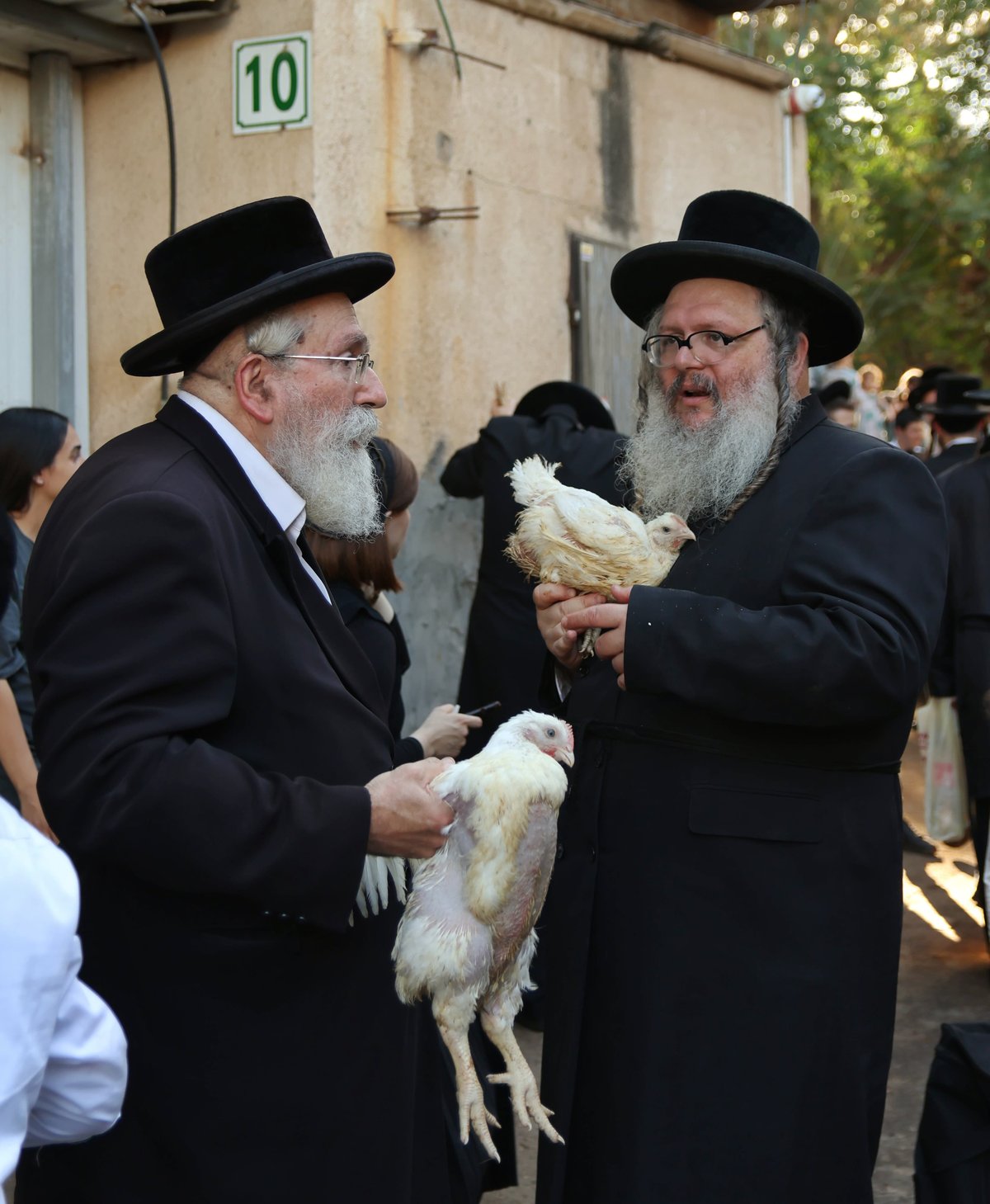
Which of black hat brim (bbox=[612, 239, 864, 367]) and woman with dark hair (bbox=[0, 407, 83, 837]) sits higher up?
black hat brim (bbox=[612, 239, 864, 367])

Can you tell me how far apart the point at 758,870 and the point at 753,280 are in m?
1.30

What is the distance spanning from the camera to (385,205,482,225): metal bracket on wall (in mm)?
6230

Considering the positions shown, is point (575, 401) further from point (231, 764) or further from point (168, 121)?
point (231, 764)

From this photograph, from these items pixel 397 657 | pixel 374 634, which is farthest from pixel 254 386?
pixel 397 657

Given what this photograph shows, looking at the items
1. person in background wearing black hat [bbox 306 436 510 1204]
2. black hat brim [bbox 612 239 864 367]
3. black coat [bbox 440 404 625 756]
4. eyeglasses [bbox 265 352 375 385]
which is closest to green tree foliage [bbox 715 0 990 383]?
black coat [bbox 440 404 625 756]

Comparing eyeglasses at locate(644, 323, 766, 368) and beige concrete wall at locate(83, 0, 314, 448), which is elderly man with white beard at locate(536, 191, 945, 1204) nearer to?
eyeglasses at locate(644, 323, 766, 368)

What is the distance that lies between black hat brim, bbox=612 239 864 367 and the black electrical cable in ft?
10.4

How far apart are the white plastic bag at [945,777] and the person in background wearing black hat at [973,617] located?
0.75 m

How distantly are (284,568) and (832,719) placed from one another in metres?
1.09

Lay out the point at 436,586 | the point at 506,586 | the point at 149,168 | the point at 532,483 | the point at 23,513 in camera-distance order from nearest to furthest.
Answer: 1. the point at 532,483
2. the point at 23,513
3. the point at 506,586
4. the point at 149,168
5. the point at 436,586

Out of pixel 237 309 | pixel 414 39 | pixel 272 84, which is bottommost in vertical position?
pixel 237 309

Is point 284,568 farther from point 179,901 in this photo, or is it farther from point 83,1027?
point 83,1027

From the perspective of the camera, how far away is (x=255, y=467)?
2523mm

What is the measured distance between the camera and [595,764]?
9.70 feet
